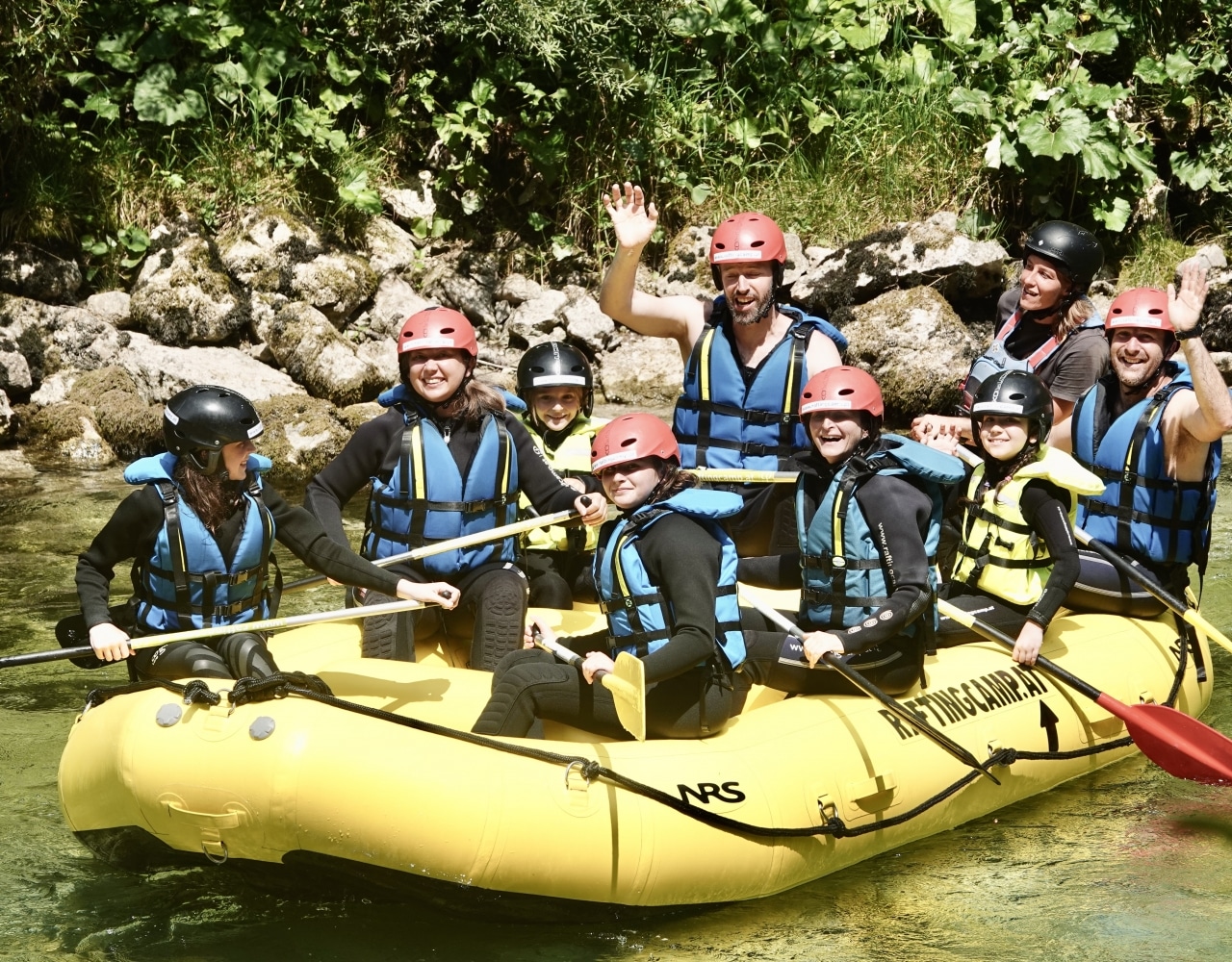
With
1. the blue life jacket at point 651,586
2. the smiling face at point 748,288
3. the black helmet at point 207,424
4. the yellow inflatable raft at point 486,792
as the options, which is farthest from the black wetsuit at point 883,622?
the black helmet at point 207,424

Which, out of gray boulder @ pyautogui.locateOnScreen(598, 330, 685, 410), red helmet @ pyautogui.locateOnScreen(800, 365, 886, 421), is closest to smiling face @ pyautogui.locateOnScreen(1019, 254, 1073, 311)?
red helmet @ pyautogui.locateOnScreen(800, 365, 886, 421)

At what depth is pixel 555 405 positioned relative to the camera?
571 centimetres

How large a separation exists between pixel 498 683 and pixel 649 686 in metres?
0.46

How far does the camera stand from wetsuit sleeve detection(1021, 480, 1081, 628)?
4.89 metres

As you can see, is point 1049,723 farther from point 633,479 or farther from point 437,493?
point 437,493

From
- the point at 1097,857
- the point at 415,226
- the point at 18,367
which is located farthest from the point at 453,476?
the point at 415,226

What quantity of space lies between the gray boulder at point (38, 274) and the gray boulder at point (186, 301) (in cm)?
48

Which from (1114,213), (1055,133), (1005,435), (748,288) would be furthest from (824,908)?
(1114,213)

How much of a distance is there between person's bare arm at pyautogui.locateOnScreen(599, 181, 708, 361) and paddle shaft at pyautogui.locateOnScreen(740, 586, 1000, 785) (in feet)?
4.51

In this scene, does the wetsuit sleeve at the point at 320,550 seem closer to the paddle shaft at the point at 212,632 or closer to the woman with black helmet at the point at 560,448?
the paddle shaft at the point at 212,632

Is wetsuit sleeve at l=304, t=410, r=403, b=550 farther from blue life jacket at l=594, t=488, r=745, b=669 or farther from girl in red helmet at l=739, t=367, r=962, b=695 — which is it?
girl in red helmet at l=739, t=367, r=962, b=695

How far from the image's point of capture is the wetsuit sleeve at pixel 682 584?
401 centimetres

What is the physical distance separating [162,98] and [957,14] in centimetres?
627

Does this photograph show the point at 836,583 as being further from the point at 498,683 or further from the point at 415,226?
the point at 415,226
